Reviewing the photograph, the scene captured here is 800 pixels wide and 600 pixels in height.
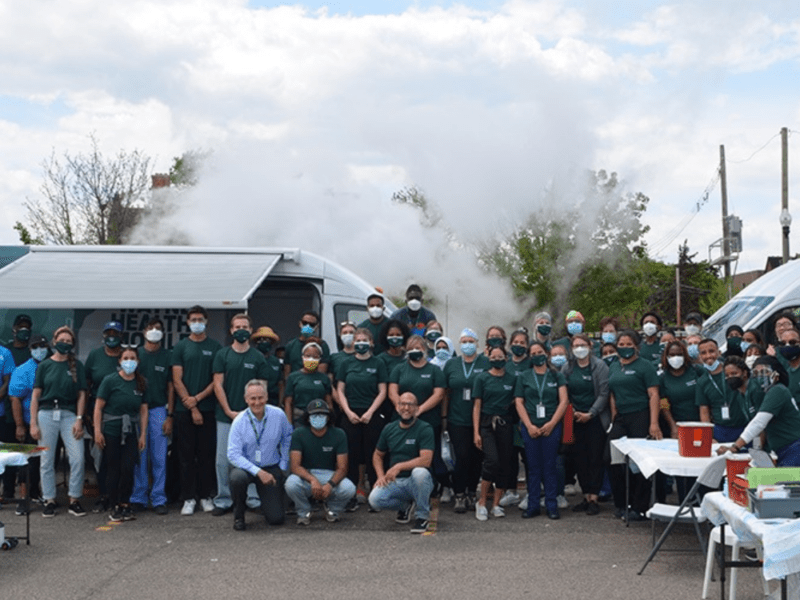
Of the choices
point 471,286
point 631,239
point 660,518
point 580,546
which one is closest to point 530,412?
point 580,546

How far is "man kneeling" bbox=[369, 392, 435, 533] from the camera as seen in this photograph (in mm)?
9609

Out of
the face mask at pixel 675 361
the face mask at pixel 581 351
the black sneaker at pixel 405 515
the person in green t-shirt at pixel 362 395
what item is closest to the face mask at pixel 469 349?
the person in green t-shirt at pixel 362 395

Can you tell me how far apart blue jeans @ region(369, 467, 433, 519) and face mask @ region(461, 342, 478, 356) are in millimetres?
1680

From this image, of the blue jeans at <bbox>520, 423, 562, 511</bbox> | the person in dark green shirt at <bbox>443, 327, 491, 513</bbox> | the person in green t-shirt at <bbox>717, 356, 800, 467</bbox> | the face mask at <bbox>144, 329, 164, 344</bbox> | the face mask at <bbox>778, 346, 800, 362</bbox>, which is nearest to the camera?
the person in green t-shirt at <bbox>717, 356, 800, 467</bbox>

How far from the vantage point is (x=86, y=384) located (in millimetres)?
10609

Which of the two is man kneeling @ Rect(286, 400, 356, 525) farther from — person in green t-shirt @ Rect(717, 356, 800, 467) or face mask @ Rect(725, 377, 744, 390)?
person in green t-shirt @ Rect(717, 356, 800, 467)

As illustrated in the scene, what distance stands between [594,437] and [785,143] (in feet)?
74.1

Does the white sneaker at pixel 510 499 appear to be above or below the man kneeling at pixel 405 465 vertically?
below

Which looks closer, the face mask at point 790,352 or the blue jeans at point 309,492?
the face mask at point 790,352

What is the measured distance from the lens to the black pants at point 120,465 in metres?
10.2

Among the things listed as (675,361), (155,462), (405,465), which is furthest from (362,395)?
(675,361)

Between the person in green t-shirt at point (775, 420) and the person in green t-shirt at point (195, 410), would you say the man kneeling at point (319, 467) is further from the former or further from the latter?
the person in green t-shirt at point (775, 420)

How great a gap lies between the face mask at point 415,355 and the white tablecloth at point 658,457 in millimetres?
2201

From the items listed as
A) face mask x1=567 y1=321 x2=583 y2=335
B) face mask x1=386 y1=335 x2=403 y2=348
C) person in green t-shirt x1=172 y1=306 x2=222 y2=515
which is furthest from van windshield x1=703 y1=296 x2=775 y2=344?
person in green t-shirt x1=172 y1=306 x2=222 y2=515
